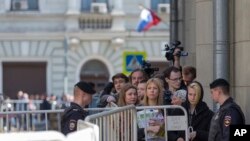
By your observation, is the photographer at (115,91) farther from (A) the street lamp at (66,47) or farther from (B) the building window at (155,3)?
(B) the building window at (155,3)

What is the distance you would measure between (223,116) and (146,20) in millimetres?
31387

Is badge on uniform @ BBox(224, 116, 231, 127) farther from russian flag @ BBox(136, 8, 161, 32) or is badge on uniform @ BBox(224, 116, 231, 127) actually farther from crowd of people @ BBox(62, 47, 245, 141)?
russian flag @ BBox(136, 8, 161, 32)

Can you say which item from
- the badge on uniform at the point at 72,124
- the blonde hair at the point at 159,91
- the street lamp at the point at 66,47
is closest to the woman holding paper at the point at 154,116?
the blonde hair at the point at 159,91

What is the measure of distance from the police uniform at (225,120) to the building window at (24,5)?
34.9 metres

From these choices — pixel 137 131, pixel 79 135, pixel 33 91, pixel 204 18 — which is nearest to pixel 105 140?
pixel 137 131

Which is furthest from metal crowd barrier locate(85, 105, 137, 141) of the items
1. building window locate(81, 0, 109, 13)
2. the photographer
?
building window locate(81, 0, 109, 13)

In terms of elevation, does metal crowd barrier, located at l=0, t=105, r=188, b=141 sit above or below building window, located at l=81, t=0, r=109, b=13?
below

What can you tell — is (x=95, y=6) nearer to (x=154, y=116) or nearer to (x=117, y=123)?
(x=154, y=116)

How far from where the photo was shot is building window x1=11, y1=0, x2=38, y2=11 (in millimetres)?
44031

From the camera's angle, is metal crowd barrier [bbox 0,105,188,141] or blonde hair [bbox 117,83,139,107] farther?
blonde hair [bbox 117,83,139,107]

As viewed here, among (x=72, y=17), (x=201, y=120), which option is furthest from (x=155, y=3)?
(x=201, y=120)

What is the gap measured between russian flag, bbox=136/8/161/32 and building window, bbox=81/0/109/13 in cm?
333

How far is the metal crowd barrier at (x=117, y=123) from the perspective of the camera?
906 centimetres

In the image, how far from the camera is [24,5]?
145 feet
